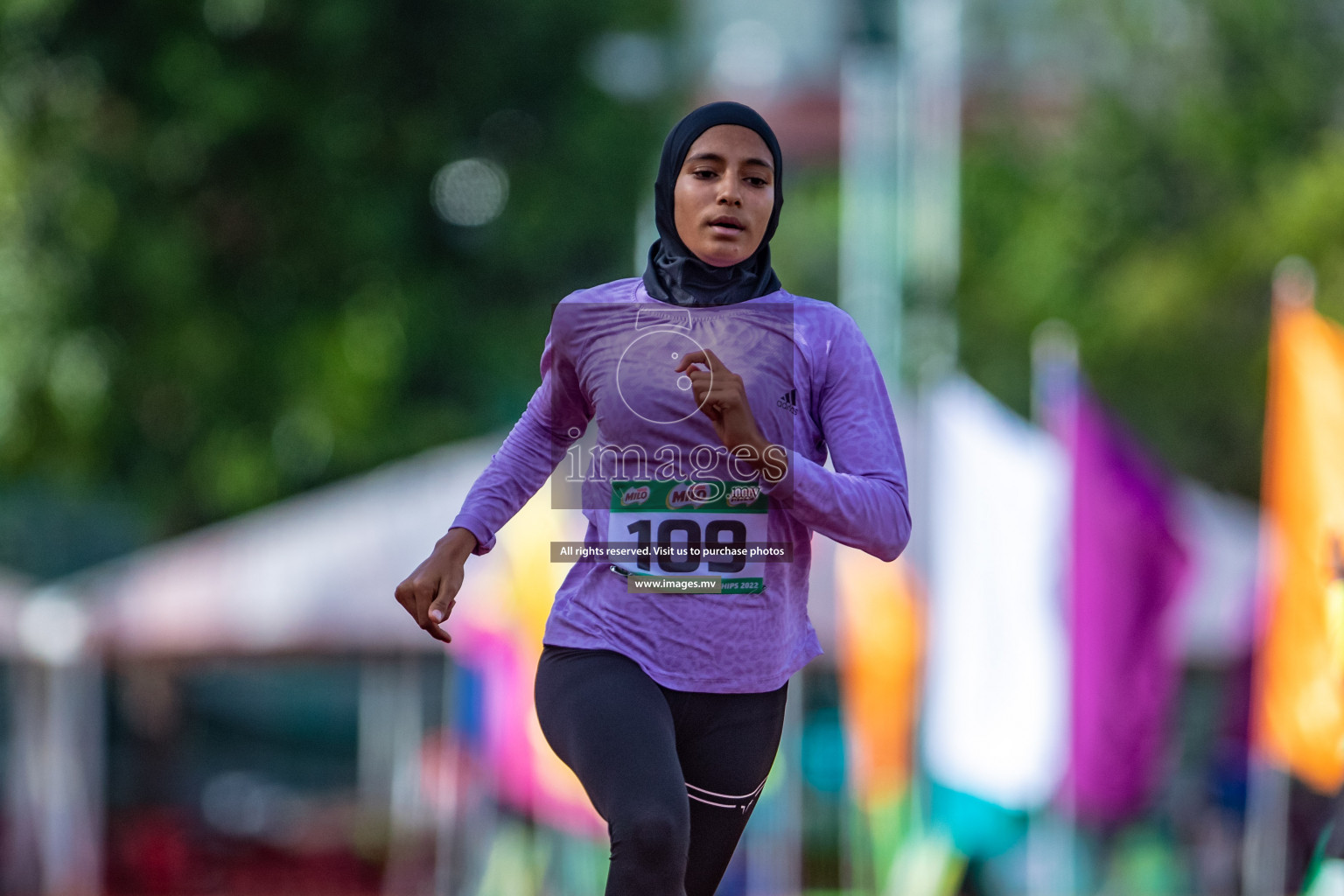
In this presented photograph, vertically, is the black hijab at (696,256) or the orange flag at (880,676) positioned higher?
the black hijab at (696,256)

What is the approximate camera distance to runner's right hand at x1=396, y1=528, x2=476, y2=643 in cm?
298

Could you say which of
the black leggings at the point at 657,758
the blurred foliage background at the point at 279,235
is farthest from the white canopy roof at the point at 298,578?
the black leggings at the point at 657,758

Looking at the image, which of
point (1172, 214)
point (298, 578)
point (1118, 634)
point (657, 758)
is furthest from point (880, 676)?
point (1172, 214)

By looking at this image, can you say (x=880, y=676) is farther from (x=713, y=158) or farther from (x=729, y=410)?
(x=729, y=410)

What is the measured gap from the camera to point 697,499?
2998 mm

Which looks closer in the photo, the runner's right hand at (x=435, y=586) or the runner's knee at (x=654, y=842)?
the runner's knee at (x=654, y=842)

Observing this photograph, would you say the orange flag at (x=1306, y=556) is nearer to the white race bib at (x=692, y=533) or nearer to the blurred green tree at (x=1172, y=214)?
the white race bib at (x=692, y=533)

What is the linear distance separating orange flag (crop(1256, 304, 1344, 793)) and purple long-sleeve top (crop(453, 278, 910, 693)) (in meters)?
4.25

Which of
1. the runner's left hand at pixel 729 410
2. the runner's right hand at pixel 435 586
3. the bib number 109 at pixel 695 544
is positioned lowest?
the runner's right hand at pixel 435 586

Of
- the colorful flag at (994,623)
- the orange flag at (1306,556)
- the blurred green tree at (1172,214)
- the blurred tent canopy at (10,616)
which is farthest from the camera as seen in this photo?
the blurred green tree at (1172,214)

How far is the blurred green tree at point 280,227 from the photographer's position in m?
15.6

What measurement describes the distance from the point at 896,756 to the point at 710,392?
9.86 metres

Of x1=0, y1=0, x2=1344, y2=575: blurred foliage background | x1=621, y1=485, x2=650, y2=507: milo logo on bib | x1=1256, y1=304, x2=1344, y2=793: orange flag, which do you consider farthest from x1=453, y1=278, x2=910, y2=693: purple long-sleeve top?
x1=0, y1=0, x2=1344, y2=575: blurred foliage background

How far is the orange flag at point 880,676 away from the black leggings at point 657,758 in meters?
9.22
